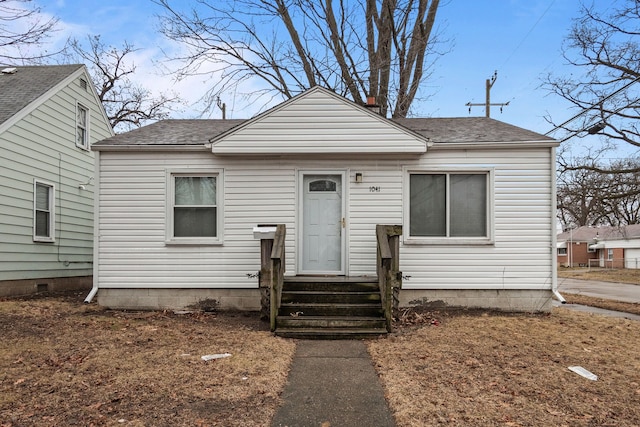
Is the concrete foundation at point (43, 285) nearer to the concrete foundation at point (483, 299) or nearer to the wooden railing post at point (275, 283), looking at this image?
the wooden railing post at point (275, 283)

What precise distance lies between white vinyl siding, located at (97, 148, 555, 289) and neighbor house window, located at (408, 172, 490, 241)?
189 millimetres

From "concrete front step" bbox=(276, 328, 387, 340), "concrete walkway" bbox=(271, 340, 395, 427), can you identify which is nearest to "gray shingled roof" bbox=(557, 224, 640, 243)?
"concrete front step" bbox=(276, 328, 387, 340)

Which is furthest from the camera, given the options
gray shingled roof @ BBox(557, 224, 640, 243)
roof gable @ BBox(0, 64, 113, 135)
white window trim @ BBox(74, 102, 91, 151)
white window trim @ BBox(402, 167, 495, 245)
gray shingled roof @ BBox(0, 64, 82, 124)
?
gray shingled roof @ BBox(557, 224, 640, 243)

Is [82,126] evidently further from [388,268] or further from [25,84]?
[388,268]

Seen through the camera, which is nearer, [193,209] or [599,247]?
[193,209]

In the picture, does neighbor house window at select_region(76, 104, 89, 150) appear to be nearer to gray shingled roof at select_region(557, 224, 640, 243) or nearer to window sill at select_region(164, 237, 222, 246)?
window sill at select_region(164, 237, 222, 246)

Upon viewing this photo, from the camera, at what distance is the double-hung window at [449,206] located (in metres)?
8.76

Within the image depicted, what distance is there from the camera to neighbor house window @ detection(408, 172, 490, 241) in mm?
8766

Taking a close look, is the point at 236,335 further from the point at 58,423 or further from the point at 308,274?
the point at 58,423

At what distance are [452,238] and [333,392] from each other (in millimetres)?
5005

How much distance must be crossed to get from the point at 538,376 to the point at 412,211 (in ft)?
14.2

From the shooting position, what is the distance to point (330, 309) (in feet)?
23.8

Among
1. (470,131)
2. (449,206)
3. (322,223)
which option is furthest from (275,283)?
(470,131)

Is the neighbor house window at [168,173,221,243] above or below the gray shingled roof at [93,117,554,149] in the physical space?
below
